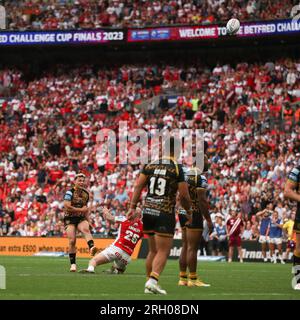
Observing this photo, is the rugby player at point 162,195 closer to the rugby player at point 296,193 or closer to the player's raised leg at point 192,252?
the rugby player at point 296,193

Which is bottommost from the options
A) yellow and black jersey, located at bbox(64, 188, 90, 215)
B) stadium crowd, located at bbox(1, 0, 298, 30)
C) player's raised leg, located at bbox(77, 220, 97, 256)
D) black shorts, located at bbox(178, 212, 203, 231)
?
player's raised leg, located at bbox(77, 220, 97, 256)

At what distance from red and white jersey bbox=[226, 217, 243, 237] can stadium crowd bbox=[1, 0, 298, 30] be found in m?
13.1

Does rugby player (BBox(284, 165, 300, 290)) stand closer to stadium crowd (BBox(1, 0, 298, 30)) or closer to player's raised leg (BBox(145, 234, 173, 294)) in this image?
player's raised leg (BBox(145, 234, 173, 294))

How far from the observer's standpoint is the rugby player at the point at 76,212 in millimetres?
23750

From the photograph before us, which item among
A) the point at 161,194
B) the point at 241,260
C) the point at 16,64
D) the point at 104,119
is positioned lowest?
the point at 241,260

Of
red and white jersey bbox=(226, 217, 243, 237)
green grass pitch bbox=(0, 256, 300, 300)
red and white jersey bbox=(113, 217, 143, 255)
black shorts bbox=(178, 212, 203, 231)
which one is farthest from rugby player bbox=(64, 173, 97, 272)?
red and white jersey bbox=(226, 217, 243, 237)

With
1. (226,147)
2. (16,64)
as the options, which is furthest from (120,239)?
(16,64)

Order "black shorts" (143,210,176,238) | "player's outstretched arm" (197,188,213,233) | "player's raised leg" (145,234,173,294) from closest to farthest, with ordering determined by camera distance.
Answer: "player's raised leg" (145,234,173,294)
"black shorts" (143,210,176,238)
"player's outstretched arm" (197,188,213,233)

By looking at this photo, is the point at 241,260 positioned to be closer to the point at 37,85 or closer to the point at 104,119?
the point at 104,119

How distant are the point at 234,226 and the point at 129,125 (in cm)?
1192

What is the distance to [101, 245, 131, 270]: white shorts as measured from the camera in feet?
71.7
